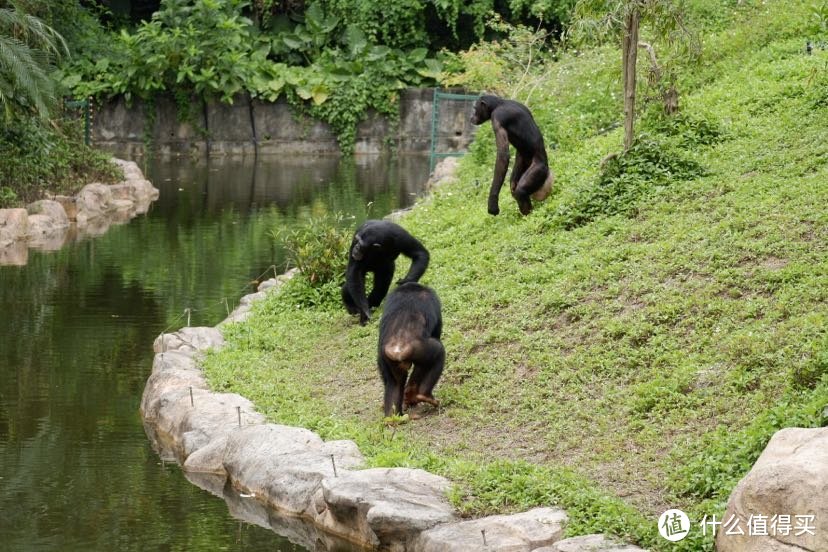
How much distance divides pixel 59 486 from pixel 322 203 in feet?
60.4

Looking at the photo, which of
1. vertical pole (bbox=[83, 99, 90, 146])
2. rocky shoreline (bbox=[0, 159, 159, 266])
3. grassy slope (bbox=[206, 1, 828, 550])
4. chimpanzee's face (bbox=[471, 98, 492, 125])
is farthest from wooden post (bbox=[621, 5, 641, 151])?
vertical pole (bbox=[83, 99, 90, 146])

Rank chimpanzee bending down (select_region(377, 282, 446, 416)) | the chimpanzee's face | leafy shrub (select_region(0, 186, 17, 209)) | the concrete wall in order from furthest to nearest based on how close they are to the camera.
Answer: the concrete wall
leafy shrub (select_region(0, 186, 17, 209))
the chimpanzee's face
chimpanzee bending down (select_region(377, 282, 446, 416))

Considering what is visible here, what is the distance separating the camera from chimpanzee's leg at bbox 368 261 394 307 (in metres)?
13.7

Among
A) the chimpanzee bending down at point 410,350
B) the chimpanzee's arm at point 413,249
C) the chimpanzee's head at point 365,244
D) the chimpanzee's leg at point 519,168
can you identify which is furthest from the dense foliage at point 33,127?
the chimpanzee bending down at point 410,350

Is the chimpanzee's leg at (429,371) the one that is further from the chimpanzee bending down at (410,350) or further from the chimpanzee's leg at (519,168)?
the chimpanzee's leg at (519,168)

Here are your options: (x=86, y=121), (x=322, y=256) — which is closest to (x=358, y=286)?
(x=322, y=256)

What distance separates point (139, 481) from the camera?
10.4m

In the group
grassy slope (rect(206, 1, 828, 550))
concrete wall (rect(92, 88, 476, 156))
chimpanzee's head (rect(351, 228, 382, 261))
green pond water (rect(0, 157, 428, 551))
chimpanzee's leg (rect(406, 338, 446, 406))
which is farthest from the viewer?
concrete wall (rect(92, 88, 476, 156))

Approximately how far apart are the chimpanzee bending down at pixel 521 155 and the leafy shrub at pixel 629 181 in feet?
3.49

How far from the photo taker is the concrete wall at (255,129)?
39.3m

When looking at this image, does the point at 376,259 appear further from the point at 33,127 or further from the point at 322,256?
the point at 33,127

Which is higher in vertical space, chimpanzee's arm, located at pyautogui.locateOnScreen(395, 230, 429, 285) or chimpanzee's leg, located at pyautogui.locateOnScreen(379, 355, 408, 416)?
chimpanzee's arm, located at pyautogui.locateOnScreen(395, 230, 429, 285)

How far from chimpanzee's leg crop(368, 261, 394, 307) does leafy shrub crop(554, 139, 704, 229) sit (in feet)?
6.80

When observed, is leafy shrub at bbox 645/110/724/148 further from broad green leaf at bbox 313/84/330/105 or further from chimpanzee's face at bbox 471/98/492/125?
broad green leaf at bbox 313/84/330/105
